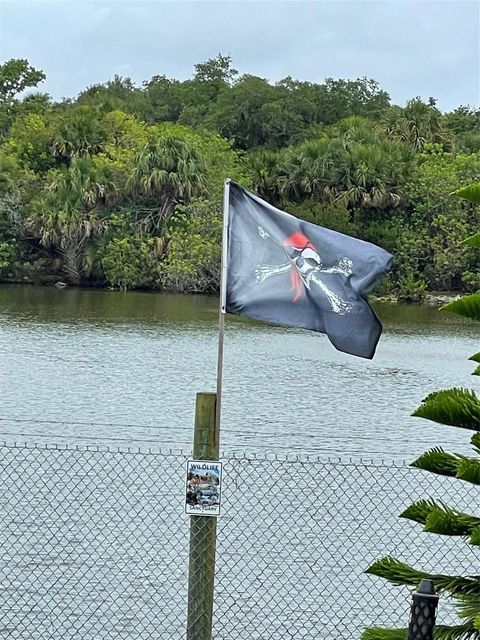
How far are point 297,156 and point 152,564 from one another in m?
51.6

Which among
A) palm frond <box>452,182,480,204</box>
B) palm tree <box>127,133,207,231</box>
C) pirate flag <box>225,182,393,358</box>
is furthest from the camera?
palm tree <box>127,133,207,231</box>

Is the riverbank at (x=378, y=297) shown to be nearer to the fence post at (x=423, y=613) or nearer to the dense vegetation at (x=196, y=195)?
the dense vegetation at (x=196, y=195)

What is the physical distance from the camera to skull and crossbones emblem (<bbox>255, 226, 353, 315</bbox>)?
6391 mm

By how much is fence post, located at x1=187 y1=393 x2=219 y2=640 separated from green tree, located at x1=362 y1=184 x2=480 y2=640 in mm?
981

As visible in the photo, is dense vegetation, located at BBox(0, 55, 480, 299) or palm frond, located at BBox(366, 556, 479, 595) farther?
dense vegetation, located at BBox(0, 55, 480, 299)

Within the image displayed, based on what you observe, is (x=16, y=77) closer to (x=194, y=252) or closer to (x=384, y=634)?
(x=194, y=252)

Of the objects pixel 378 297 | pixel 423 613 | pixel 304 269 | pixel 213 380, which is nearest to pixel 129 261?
pixel 378 297

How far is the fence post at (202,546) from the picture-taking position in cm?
618

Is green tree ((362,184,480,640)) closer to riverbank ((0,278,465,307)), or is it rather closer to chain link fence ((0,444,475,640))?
chain link fence ((0,444,475,640))

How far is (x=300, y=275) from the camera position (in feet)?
21.1

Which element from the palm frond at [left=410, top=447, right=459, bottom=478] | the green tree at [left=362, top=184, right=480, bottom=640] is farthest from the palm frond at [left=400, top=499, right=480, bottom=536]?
the palm frond at [left=410, top=447, right=459, bottom=478]

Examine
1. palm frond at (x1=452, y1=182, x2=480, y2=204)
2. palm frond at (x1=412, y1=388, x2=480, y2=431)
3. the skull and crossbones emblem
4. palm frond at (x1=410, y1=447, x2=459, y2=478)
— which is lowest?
palm frond at (x1=410, y1=447, x2=459, y2=478)

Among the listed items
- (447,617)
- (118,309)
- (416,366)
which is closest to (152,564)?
(447,617)

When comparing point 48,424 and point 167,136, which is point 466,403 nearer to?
point 48,424
